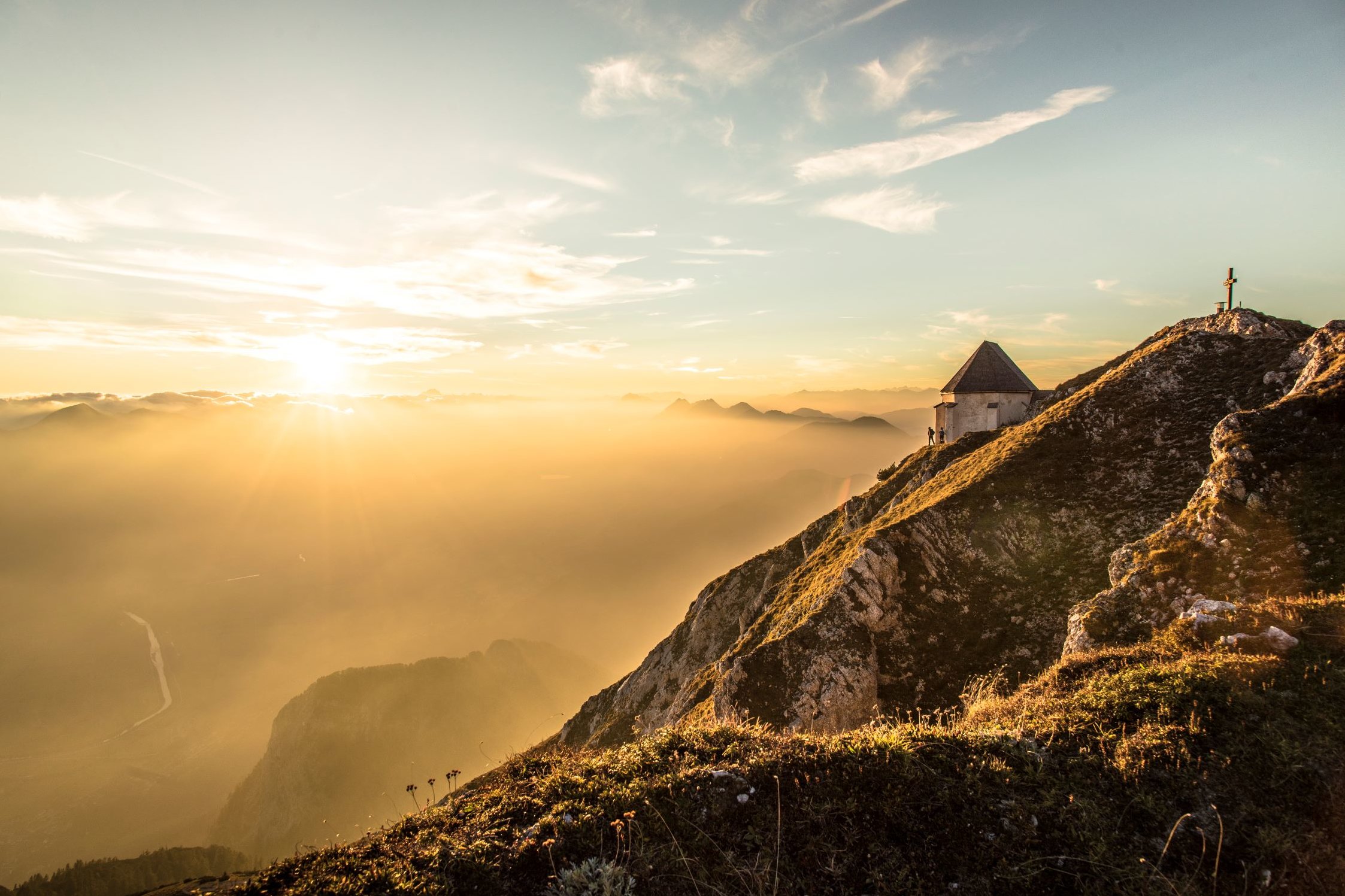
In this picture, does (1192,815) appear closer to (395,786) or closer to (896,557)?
(896,557)

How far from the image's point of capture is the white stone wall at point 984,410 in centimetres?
4322

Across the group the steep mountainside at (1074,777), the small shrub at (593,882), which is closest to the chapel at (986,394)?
the steep mountainside at (1074,777)

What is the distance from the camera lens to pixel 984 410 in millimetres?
43500

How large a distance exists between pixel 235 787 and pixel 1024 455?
202 metres

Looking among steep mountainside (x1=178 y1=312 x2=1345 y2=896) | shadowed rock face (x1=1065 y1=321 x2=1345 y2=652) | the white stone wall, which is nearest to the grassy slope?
steep mountainside (x1=178 y1=312 x2=1345 y2=896)

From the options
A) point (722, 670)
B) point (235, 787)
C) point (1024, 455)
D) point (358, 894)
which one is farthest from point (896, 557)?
point (235, 787)

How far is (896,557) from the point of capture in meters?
25.0

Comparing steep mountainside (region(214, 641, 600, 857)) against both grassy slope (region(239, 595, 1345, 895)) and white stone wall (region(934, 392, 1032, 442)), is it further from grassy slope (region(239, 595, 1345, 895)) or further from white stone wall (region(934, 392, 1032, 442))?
grassy slope (region(239, 595, 1345, 895))

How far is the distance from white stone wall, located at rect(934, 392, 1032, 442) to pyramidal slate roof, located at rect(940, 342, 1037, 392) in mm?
395

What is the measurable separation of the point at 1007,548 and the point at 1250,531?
11.2 m

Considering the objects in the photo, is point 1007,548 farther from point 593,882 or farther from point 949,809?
point 593,882

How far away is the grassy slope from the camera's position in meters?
5.53

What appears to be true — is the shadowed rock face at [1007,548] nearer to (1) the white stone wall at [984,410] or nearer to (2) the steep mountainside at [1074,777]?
(2) the steep mountainside at [1074,777]

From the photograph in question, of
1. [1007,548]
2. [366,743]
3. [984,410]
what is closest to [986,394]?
[984,410]
